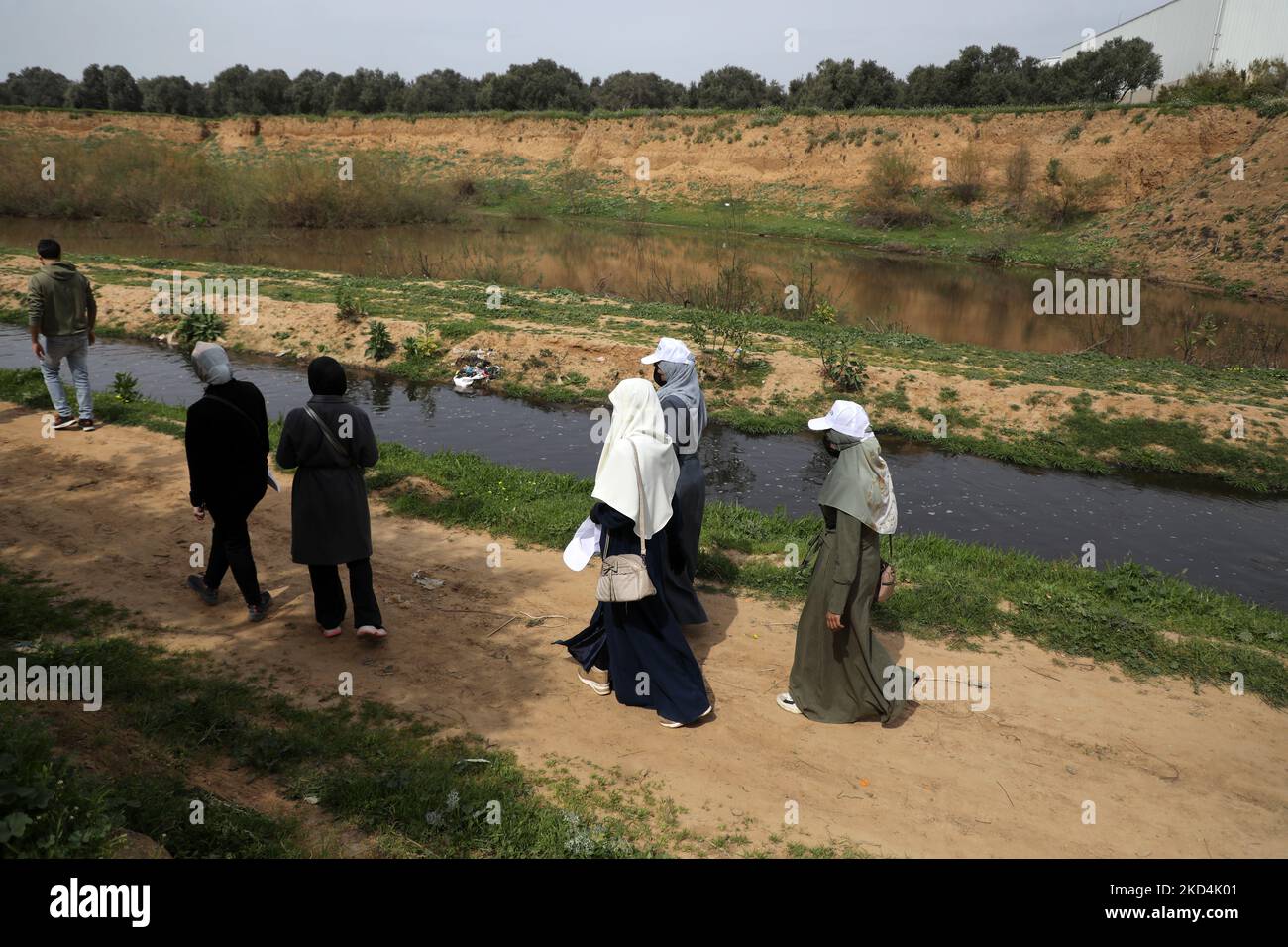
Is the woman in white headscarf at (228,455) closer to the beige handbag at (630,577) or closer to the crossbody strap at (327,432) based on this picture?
the crossbody strap at (327,432)

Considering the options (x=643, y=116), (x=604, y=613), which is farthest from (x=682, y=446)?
(x=643, y=116)

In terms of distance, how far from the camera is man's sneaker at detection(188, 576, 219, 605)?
5.91 metres

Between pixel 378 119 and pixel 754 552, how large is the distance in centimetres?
6092

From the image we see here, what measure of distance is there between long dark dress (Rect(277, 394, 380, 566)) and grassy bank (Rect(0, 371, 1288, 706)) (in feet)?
8.34

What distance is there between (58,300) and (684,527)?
24.5 feet

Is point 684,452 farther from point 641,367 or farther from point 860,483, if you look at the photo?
point 641,367

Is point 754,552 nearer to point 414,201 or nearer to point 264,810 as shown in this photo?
point 264,810

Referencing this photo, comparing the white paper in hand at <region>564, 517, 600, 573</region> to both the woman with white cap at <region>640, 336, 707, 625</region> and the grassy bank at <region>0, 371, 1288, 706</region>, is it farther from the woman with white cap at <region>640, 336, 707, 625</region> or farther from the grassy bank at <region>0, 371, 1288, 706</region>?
the grassy bank at <region>0, 371, 1288, 706</region>

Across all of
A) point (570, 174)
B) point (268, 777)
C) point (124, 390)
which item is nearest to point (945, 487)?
point (268, 777)

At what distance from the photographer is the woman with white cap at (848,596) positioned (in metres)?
4.68

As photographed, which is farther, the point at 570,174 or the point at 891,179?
the point at 570,174

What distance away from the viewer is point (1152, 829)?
433cm

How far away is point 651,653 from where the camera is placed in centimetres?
501

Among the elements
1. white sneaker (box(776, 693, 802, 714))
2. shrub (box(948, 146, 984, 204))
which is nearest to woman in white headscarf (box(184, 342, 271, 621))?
white sneaker (box(776, 693, 802, 714))
